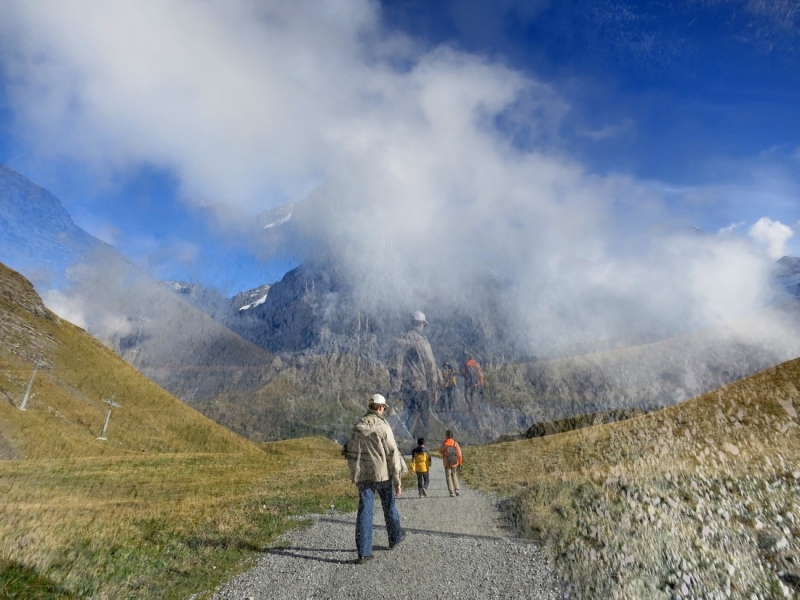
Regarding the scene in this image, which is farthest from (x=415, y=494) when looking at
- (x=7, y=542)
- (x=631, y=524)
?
(x=7, y=542)

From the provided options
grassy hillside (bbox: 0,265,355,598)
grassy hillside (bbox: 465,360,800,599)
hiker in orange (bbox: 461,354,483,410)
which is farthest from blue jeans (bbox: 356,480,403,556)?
hiker in orange (bbox: 461,354,483,410)

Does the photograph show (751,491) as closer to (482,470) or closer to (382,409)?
(382,409)

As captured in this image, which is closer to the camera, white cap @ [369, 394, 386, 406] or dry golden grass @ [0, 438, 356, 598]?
dry golden grass @ [0, 438, 356, 598]

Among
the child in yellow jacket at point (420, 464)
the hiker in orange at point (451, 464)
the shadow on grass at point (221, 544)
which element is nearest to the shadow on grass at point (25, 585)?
the shadow on grass at point (221, 544)

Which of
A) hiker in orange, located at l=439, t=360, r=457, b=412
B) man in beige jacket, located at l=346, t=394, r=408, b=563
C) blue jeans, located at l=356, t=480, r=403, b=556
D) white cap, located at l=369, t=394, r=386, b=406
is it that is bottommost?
blue jeans, located at l=356, t=480, r=403, b=556

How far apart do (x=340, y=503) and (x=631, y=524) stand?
10885 mm

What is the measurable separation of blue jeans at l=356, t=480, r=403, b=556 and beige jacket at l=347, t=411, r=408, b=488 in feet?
0.68

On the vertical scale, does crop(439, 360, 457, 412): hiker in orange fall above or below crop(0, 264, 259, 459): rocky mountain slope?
below

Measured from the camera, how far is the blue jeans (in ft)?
A: 29.6

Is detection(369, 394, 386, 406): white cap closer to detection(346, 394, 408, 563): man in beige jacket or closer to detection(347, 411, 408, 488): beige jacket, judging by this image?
detection(346, 394, 408, 563): man in beige jacket

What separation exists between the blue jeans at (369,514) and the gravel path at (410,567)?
0.33 m

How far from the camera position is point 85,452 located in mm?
67812

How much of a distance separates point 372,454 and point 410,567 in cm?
224

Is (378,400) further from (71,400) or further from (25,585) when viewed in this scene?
(71,400)
